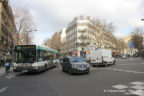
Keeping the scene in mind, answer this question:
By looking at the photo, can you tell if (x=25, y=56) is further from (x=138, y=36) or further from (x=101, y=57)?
(x=138, y=36)

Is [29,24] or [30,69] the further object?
[29,24]

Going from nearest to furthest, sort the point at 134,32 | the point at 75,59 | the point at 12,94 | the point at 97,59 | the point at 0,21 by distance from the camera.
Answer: the point at 12,94, the point at 75,59, the point at 97,59, the point at 0,21, the point at 134,32

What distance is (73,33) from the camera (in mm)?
75312

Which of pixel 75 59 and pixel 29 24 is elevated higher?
pixel 29 24

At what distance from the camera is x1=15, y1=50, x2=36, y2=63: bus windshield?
1302 centimetres

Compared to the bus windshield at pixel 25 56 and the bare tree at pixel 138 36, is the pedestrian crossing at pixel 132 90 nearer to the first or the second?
the bus windshield at pixel 25 56

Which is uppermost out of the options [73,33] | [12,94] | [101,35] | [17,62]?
[73,33]

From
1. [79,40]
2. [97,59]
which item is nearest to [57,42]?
[79,40]

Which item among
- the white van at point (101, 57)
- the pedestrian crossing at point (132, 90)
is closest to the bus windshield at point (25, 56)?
the pedestrian crossing at point (132, 90)

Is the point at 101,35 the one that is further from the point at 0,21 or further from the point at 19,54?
the point at 19,54

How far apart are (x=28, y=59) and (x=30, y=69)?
953 millimetres

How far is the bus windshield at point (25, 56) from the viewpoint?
13.0 metres

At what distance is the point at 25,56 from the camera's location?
43.2 ft

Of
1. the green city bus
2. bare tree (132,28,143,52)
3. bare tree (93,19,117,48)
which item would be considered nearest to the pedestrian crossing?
the green city bus
